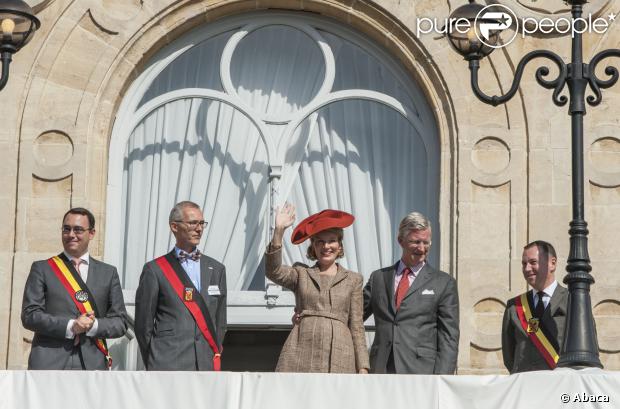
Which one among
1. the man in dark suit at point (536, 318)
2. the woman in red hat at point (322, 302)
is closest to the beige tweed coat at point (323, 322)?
the woman in red hat at point (322, 302)

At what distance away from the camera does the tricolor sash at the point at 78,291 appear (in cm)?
1112

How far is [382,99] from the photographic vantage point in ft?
44.8

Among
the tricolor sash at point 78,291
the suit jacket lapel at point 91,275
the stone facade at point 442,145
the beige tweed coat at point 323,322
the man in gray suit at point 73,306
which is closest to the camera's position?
the beige tweed coat at point 323,322

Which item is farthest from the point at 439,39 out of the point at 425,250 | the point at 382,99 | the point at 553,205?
the point at 425,250

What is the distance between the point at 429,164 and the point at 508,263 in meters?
1.12

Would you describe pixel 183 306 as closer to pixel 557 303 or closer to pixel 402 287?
pixel 402 287

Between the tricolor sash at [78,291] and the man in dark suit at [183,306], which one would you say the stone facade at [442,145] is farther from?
the man in dark suit at [183,306]

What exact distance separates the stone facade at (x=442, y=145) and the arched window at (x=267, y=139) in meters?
0.26

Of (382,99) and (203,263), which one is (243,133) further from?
(203,263)

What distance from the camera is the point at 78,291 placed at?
440 inches

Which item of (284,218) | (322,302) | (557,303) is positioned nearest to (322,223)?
(284,218)

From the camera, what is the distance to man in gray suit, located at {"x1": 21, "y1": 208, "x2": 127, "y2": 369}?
36.0 ft

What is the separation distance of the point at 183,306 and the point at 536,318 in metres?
2.30

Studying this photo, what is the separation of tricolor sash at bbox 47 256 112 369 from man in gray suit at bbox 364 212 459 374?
5.72 ft
